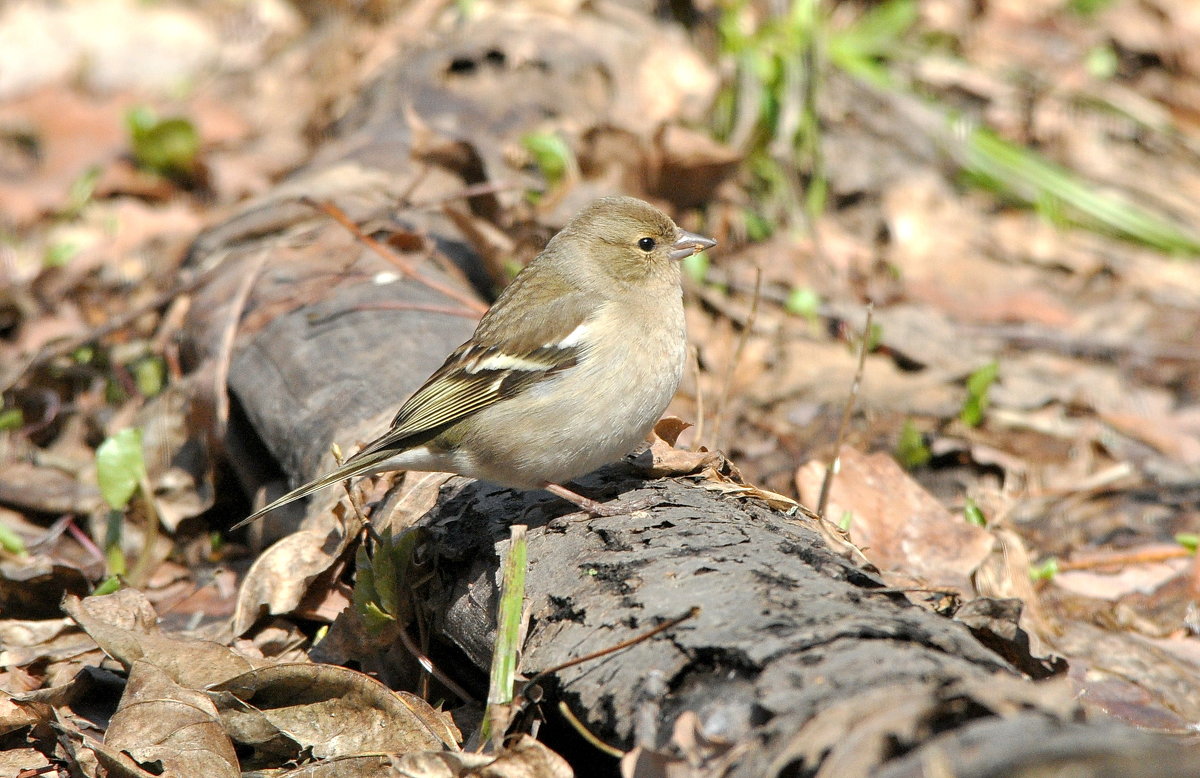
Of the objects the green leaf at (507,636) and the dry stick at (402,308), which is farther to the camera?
the dry stick at (402,308)

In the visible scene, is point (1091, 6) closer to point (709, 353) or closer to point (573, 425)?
point (709, 353)

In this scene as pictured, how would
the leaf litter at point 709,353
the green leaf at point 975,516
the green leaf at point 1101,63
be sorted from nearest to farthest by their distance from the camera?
the leaf litter at point 709,353 → the green leaf at point 975,516 → the green leaf at point 1101,63

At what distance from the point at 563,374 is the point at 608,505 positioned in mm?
623

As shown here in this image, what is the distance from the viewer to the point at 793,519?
11.1ft

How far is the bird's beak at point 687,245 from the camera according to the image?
14.8 feet

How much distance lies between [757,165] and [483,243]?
259 centimetres

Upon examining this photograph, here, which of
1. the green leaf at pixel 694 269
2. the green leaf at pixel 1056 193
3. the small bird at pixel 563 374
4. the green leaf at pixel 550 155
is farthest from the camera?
the green leaf at pixel 1056 193

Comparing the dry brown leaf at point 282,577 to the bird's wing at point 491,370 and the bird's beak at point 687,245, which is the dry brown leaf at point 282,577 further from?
the bird's beak at point 687,245

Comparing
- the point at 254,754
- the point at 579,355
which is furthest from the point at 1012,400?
the point at 254,754

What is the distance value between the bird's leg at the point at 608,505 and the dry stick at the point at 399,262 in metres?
1.63

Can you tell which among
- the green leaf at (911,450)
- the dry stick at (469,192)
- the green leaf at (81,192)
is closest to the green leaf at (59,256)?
the green leaf at (81,192)

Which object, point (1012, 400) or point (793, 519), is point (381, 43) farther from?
point (793, 519)

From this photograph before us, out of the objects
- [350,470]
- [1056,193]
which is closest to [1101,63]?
[1056,193]

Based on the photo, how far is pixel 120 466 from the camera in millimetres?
4473
